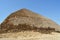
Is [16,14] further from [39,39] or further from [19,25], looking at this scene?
[39,39]

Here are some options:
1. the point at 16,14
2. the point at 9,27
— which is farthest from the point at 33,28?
the point at 16,14

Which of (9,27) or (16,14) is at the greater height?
(16,14)

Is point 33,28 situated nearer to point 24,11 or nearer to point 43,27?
point 43,27

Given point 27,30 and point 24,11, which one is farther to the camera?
point 24,11

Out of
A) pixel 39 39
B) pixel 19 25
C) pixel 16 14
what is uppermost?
pixel 16 14

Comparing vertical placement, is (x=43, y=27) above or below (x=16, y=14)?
below

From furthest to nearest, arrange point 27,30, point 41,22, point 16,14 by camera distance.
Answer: point 16,14
point 41,22
point 27,30

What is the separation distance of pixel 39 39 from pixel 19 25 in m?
11.9

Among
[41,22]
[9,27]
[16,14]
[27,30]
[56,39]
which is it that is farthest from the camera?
[16,14]

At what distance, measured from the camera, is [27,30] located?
37938mm

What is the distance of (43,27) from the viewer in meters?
41.3

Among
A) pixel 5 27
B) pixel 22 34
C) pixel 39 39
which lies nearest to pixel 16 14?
pixel 5 27

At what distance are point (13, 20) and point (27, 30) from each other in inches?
267

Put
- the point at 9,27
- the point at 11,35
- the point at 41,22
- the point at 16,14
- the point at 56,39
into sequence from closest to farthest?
1. the point at 56,39
2. the point at 11,35
3. the point at 9,27
4. the point at 41,22
5. the point at 16,14
